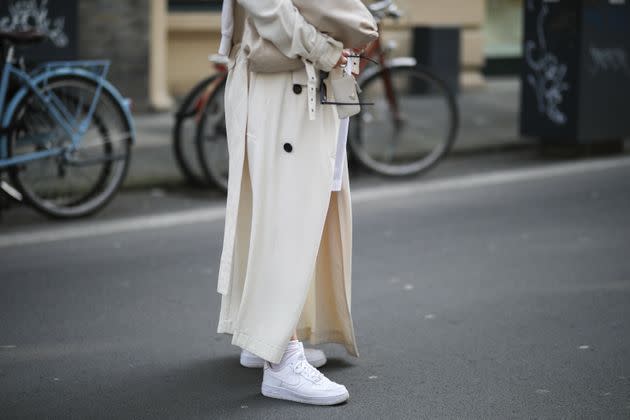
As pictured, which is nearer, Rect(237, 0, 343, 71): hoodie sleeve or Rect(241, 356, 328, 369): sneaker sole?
Rect(237, 0, 343, 71): hoodie sleeve

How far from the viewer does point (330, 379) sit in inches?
172

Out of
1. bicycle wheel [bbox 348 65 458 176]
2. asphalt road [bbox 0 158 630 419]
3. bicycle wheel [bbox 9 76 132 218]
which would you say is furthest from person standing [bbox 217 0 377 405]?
bicycle wheel [bbox 348 65 458 176]

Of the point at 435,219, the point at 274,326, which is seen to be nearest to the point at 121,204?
the point at 435,219

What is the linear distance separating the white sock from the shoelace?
1.6 inches

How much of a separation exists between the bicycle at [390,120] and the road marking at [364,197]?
0.33m

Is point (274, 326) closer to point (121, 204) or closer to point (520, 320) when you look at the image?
point (520, 320)

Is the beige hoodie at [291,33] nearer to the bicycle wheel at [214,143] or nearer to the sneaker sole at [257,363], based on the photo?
the sneaker sole at [257,363]

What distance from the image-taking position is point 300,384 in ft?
13.5

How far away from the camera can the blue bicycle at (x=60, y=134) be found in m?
6.94

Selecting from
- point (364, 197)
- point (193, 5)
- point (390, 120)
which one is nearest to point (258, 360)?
point (364, 197)

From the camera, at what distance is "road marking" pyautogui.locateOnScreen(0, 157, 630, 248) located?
22.6 feet

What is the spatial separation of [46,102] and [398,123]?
2.97m

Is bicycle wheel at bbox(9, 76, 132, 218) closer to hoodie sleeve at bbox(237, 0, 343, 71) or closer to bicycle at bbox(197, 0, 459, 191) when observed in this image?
bicycle at bbox(197, 0, 459, 191)

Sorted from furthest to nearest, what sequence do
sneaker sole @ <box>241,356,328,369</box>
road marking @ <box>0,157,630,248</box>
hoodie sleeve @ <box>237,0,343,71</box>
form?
road marking @ <box>0,157,630,248</box>
sneaker sole @ <box>241,356,328,369</box>
hoodie sleeve @ <box>237,0,343,71</box>
